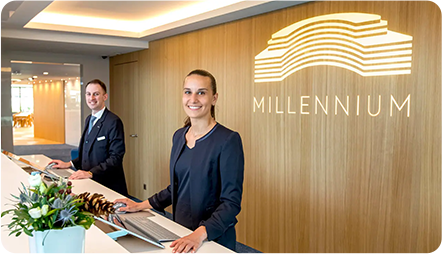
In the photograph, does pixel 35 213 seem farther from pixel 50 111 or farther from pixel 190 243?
pixel 50 111

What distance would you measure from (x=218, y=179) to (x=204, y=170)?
87 millimetres

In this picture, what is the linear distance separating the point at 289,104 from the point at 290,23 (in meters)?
0.80

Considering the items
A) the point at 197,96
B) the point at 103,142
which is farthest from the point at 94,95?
the point at 197,96

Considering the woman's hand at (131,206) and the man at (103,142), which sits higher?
the man at (103,142)

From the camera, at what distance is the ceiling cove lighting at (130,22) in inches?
184

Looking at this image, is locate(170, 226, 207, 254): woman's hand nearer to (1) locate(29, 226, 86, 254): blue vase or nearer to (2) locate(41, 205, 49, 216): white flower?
(1) locate(29, 226, 86, 254): blue vase

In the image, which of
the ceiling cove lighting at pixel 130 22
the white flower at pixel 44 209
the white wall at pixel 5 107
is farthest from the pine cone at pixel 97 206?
the white wall at pixel 5 107

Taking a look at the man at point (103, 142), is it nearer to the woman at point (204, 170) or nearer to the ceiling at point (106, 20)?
the ceiling at point (106, 20)

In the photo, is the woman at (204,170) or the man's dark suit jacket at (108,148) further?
the man's dark suit jacket at (108,148)

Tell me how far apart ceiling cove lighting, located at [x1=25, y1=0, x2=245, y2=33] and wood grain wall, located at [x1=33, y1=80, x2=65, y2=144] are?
30.8 feet

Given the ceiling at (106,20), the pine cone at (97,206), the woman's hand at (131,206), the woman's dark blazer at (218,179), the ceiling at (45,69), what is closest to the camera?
the woman's dark blazer at (218,179)

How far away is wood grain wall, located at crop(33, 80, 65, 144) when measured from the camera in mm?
14417

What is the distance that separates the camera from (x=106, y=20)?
5.52 metres

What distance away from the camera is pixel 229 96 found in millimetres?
4648
